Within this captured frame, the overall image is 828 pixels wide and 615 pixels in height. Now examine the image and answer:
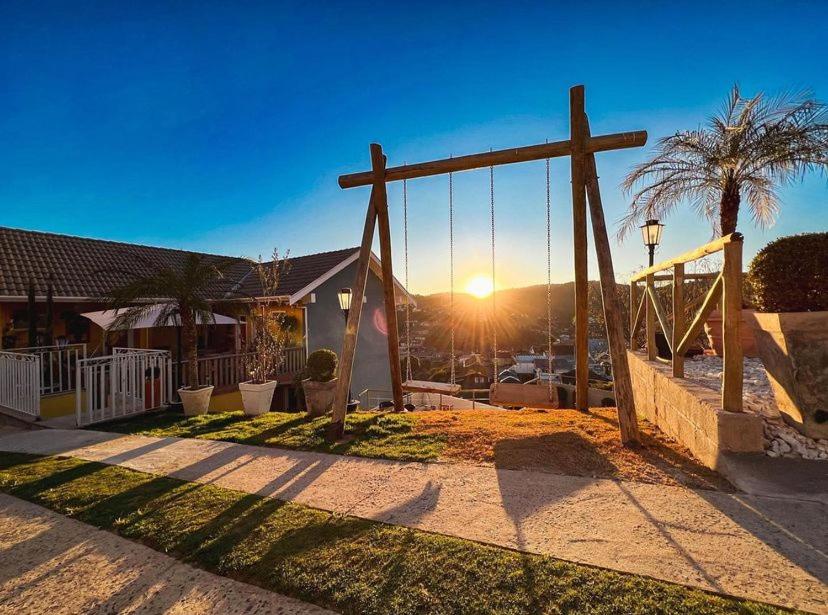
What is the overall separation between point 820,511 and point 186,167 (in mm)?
16331

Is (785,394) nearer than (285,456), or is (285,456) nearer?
(785,394)

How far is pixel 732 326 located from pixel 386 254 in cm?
482

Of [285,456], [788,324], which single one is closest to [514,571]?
[285,456]

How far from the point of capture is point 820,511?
2.62 meters

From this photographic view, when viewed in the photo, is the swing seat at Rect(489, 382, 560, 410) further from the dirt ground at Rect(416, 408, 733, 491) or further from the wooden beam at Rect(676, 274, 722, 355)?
the wooden beam at Rect(676, 274, 722, 355)

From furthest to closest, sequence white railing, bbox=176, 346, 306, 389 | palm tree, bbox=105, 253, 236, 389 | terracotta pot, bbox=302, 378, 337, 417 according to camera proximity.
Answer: white railing, bbox=176, 346, 306, 389, palm tree, bbox=105, 253, 236, 389, terracotta pot, bbox=302, 378, 337, 417

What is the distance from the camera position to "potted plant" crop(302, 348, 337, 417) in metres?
6.98

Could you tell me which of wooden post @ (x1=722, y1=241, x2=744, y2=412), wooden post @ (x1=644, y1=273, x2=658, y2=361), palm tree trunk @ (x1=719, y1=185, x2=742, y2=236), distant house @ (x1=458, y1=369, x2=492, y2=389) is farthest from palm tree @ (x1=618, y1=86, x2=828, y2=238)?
distant house @ (x1=458, y1=369, x2=492, y2=389)

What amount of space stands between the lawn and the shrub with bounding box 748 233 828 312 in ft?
6.18

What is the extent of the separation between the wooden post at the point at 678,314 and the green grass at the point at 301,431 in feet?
10.6

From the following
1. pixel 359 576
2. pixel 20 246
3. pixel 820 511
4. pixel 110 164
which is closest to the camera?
pixel 359 576

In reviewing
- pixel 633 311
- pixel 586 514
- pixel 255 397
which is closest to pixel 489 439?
pixel 586 514

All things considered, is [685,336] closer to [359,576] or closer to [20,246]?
[359,576]

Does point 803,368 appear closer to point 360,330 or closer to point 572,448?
point 572,448
